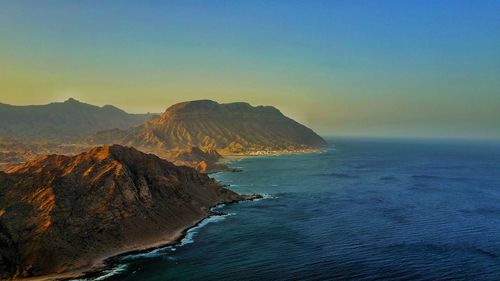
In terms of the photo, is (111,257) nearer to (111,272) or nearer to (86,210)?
(111,272)

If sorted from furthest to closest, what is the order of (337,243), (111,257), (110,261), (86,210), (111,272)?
1. (86,210)
2. (337,243)
3. (111,257)
4. (110,261)
5. (111,272)

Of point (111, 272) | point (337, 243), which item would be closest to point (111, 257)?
point (111, 272)

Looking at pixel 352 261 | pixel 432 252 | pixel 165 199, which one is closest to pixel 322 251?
pixel 352 261

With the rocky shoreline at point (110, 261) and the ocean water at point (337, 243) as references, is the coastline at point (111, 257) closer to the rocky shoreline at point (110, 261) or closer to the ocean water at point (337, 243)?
the rocky shoreline at point (110, 261)

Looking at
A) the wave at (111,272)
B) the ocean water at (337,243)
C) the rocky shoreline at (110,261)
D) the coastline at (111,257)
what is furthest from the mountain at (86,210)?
the ocean water at (337,243)

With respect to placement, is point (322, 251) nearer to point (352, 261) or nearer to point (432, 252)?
point (352, 261)

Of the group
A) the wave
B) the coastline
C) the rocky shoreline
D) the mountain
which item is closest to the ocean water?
the wave

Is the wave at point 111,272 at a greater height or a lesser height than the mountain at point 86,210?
lesser

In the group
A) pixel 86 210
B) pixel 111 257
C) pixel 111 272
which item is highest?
pixel 86 210
